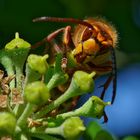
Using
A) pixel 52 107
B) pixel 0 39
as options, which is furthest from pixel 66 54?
pixel 0 39

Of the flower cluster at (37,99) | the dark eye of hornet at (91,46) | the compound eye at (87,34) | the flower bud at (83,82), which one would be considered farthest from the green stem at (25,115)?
the compound eye at (87,34)

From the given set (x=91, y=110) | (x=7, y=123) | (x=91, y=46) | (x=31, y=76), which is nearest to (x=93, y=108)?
(x=91, y=110)

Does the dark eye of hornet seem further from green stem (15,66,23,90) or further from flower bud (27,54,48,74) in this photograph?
flower bud (27,54,48,74)

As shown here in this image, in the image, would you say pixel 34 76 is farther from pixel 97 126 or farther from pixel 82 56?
pixel 97 126

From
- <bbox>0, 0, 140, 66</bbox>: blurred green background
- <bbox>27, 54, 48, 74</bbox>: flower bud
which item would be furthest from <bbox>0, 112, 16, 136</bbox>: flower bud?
<bbox>0, 0, 140, 66</bbox>: blurred green background

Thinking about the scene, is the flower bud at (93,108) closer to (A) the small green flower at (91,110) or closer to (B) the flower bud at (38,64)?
(A) the small green flower at (91,110)
